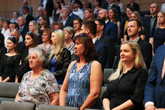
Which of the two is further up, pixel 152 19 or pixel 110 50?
pixel 152 19

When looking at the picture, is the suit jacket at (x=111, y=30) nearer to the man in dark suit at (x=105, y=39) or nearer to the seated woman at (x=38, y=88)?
the man in dark suit at (x=105, y=39)

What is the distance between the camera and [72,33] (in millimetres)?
5637

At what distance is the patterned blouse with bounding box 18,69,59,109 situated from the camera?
383 centimetres

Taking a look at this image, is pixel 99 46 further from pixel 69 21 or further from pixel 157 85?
pixel 69 21

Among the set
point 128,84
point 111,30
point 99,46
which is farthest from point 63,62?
point 111,30

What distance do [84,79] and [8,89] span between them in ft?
5.93

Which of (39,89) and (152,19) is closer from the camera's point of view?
(39,89)

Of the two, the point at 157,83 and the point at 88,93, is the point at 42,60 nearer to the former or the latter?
the point at 88,93

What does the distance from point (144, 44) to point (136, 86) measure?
1.21 metres

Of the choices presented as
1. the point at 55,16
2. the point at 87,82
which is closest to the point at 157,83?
the point at 87,82

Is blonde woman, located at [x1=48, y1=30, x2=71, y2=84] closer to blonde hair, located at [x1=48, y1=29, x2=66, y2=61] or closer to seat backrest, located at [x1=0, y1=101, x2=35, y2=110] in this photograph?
blonde hair, located at [x1=48, y1=29, x2=66, y2=61]

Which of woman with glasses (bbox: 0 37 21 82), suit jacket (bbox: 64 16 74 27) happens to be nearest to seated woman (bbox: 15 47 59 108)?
woman with glasses (bbox: 0 37 21 82)

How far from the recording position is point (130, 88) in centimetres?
326

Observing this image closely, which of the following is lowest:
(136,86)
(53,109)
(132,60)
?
(53,109)
